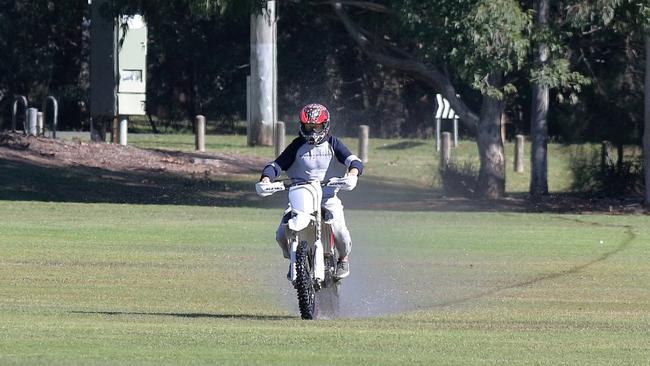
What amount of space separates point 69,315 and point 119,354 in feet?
11.3

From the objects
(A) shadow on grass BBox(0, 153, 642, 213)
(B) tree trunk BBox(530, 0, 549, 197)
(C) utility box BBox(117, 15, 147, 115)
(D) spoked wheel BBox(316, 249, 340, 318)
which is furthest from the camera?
Answer: (C) utility box BBox(117, 15, 147, 115)

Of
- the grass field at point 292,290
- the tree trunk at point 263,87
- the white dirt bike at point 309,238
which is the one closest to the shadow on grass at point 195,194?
the grass field at point 292,290

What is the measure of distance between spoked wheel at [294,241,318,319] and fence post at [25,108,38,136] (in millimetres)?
30706

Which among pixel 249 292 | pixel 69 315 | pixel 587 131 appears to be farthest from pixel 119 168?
pixel 69 315

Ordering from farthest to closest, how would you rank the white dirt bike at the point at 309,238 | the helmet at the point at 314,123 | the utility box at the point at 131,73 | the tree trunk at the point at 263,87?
the tree trunk at the point at 263,87
the utility box at the point at 131,73
the helmet at the point at 314,123
the white dirt bike at the point at 309,238

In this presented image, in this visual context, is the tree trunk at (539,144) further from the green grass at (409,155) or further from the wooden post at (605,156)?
the green grass at (409,155)

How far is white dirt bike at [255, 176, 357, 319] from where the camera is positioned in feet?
45.4

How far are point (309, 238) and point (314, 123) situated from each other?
1.03 meters

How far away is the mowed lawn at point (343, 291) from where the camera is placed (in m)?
11.5

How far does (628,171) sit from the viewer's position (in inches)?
1465

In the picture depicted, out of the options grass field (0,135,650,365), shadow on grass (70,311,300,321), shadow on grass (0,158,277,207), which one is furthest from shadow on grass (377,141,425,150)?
shadow on grass (70,311,300,321)

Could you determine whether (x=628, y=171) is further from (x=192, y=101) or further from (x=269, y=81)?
(x=192, y=101)

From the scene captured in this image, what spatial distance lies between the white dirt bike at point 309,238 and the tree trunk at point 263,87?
32.7 meters

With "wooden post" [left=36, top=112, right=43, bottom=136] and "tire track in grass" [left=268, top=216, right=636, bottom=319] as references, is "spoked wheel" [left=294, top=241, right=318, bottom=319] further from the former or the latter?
"wooden post" [left=36, top=112, right=43, bottom=136]
